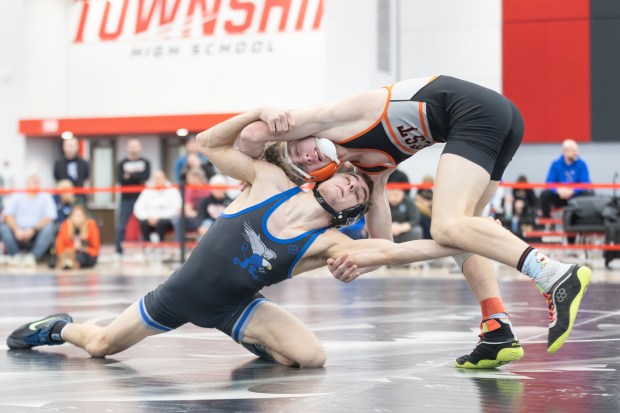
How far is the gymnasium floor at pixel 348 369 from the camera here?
12.6 feet

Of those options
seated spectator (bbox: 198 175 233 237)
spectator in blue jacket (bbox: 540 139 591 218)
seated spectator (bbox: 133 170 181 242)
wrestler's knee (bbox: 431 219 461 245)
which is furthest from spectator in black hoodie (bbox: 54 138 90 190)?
wrestler's knee (bbox: 431 219 461 245)

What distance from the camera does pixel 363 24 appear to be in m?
18.0

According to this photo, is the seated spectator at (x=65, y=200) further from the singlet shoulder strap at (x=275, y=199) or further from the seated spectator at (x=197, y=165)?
the singlet shoulder strap at (x=275, y=199)

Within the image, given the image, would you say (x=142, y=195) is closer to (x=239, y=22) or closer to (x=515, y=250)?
(x=239, y=22)

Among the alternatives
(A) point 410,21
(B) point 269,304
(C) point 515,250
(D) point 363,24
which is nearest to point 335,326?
(B) point 269,304

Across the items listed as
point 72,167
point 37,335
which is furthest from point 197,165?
point 37,335

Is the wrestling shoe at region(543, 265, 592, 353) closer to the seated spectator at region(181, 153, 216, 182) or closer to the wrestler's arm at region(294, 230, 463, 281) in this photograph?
the wrestler's arm at region(294, 230, 463, 281)

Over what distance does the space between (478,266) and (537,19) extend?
1635 centimetres

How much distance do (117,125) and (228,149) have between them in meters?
14.9

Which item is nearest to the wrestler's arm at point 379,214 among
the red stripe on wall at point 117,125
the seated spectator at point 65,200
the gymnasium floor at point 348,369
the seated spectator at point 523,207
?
the gymnasium floor at point 348,369

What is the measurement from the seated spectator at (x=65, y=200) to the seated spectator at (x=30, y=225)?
0.12m

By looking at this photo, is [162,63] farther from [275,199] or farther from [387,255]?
[387,255]

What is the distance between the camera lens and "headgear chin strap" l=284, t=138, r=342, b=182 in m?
4.61

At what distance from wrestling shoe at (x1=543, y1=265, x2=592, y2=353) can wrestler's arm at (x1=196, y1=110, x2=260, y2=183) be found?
1.38 metres
